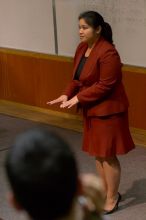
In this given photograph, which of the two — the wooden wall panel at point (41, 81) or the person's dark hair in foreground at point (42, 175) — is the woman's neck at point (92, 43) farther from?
the person's dark hair in foreground at point (42, 175)

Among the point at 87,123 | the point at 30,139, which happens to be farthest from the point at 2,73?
the point at 30,139

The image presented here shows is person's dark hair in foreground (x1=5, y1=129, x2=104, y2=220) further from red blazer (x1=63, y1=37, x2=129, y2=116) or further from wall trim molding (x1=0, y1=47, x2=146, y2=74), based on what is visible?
wall trim molding (x1=0, y1=47, x2=146, y2=74)

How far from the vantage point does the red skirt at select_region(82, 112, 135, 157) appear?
8.09ft

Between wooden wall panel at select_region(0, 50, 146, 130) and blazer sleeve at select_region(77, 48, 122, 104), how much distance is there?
1.20 metres

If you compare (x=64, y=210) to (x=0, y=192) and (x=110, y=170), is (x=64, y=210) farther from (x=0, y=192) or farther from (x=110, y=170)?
(x=0, y=192)

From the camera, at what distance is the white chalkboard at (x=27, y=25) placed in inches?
154

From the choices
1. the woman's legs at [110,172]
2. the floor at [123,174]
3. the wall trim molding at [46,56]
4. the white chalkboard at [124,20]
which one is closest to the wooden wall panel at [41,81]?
the wall trim molding at [46,56]

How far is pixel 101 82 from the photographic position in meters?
2.35

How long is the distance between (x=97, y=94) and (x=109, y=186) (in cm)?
58

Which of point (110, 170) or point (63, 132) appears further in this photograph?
point (63, 132)

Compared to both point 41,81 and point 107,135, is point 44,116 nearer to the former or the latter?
point 41,81

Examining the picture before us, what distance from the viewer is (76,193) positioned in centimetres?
88

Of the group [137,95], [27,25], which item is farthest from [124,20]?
[27,25]

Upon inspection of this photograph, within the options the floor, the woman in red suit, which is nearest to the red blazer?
the woman in red suit
